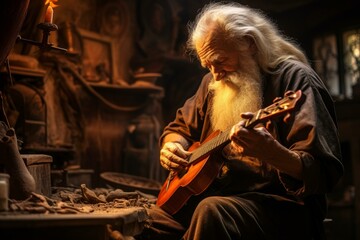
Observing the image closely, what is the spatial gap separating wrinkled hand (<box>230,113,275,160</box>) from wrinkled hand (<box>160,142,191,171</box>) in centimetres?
76

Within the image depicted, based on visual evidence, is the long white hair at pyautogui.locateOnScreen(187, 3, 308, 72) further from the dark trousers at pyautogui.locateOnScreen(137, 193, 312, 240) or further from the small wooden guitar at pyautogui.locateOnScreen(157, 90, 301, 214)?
the dark trousers at pyautogui.locateOnScreen(137, 193, 312, 240)

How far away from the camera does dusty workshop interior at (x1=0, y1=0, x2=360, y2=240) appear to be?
6.83 metres

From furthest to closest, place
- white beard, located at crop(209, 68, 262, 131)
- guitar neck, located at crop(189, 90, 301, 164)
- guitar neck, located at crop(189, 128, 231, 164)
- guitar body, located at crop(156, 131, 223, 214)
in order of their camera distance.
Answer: white beard, located at crop(209, 68, 262, 131) → guitar body, located at crop(156, 131, 223, 214) → guitar neck, located at crop(189, 128, 231, 164) → guitar neck, located at crop(189, 90, 301, 164)

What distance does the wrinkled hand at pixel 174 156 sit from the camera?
366 cm

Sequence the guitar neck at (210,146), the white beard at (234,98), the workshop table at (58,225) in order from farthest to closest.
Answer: the white beard at (234,98) → the guitar neck at (210,146) → the workshop table at (58,225)

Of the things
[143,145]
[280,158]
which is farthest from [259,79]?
[143,145]

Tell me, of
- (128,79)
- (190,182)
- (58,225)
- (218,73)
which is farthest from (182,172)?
(128,79)

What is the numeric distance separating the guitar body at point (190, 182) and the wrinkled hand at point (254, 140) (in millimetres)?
424

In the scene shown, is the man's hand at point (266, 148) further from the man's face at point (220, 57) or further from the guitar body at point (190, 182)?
the man's face at point (220, 57)

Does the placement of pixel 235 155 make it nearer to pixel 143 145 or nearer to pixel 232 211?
pixel 232 211

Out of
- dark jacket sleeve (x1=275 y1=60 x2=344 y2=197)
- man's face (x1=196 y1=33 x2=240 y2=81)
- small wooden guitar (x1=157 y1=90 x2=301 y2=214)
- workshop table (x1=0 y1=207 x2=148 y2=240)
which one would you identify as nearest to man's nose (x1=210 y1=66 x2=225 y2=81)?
man's face (x1=196 y1=33 x2=240 y2=81)

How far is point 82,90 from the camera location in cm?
830

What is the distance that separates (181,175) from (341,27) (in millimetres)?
6306

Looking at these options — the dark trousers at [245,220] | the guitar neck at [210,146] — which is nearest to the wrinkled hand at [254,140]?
the guitar neck at [210,146]
